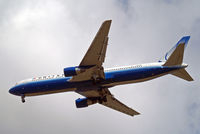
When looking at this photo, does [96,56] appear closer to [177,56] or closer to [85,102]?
[177,56]

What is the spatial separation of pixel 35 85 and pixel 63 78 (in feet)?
12.0

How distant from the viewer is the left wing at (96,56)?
105ft

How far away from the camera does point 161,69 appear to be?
38.0 metres

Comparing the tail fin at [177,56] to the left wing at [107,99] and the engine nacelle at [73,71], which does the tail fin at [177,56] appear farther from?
the engine nacelle at [73,71]

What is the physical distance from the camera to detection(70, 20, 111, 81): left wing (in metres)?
32.0

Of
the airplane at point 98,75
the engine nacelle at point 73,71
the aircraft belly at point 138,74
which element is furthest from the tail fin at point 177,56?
the engine nacelle at point 73,71

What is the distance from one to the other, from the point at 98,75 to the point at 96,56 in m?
3.45

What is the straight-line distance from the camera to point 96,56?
34844mm

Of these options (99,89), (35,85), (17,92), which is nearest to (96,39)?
(99,89)

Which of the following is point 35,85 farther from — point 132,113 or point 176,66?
point 176,66

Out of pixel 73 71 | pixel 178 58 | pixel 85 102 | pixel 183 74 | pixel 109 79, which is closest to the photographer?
pixel 73 71

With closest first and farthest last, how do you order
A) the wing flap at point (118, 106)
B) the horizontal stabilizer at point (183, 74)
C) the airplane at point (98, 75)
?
the airplane at point (98, 75)
the horizontal stabilizer at point (183, 74)
the wing flap at point (118, 106)

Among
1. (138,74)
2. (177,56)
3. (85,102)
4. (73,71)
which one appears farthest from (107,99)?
(177,56)

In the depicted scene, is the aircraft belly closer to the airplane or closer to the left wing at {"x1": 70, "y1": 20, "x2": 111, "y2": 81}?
the airplane
